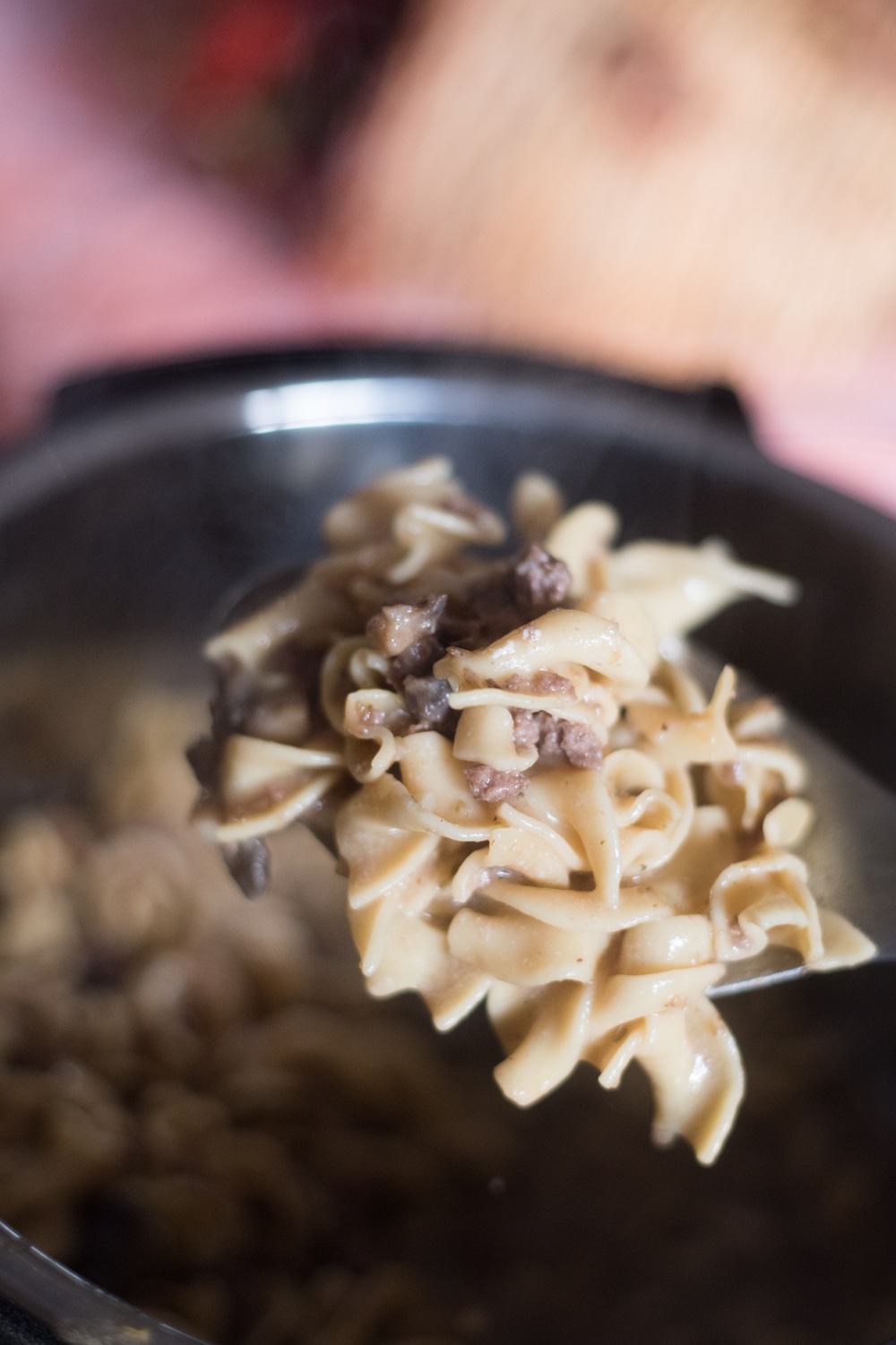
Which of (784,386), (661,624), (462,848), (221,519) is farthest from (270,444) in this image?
(784,386)

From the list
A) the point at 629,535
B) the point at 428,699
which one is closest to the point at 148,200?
the point at 629,535

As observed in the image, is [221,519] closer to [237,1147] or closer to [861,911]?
[237,1147]

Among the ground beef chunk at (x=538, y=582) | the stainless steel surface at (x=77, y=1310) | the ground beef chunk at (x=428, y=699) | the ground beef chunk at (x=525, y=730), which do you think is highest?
the ground beef chunk at (x=538, y=582)

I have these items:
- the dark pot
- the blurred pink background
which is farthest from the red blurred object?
the dark pot

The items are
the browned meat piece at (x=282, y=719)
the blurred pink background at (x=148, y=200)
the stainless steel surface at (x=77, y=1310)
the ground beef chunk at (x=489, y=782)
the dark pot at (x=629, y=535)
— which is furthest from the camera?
the blurred pink background at (x=148, y=200)

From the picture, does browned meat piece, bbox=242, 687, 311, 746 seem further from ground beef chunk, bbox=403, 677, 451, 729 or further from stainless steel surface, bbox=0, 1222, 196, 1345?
stainless steel surface, bbox=0, 1222, 196, 1345

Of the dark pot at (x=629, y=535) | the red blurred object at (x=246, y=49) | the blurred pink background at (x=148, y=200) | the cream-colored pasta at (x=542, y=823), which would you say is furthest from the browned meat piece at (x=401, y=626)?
the red blurred object at (x=246, y=49)

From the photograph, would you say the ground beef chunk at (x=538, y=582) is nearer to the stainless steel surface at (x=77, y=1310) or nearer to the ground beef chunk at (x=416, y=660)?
the ground beef chunk at (x=416, y=660)
